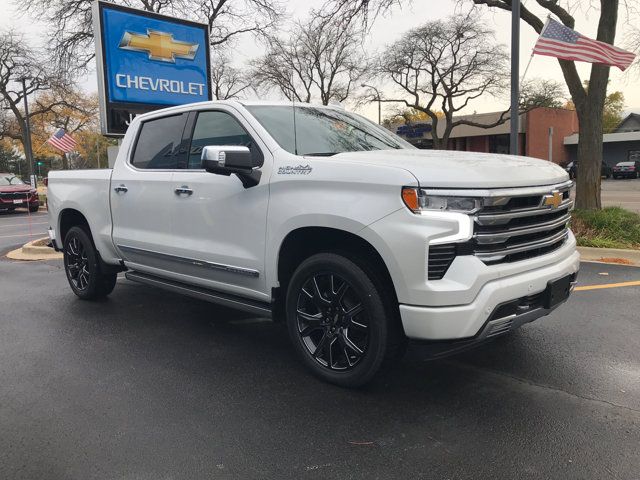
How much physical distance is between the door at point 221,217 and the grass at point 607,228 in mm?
6480

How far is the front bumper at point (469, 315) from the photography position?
303cm

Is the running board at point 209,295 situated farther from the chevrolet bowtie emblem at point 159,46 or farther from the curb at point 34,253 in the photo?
the chevrolet bowtie emblem at point 159,46

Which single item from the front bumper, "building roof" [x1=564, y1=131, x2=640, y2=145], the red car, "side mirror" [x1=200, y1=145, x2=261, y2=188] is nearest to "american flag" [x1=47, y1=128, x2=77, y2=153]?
the red car

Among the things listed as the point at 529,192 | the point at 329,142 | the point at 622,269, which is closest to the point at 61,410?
the point at 329,142

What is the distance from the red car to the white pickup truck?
1969 cm

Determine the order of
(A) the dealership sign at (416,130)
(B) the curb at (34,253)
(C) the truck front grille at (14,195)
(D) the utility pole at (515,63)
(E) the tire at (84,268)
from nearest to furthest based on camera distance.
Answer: (E) the tire at (84,268)
(D) the utility pole at (515,63)
(B) the curb at (34,253)
(C) the truck front grille at (14,195)
(A) the dealership sign at (416,130)

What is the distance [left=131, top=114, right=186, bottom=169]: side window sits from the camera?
486 centimetres

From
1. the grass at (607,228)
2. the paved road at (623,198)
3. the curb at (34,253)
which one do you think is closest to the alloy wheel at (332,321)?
the grass at (607,228)

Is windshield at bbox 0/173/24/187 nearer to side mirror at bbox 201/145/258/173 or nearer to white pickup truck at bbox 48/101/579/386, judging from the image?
white pickup truck at bbox 48/101/579/386

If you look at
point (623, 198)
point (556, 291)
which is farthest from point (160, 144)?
point (623, 198)

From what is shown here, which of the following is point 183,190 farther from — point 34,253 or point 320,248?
point 34,253

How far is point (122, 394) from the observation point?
3682mm

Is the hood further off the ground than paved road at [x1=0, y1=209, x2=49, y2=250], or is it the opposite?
the hood

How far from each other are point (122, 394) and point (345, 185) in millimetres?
2021
